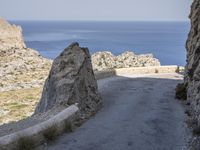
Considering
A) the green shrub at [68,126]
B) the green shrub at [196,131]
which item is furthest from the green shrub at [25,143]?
the green shrub at [196,131]

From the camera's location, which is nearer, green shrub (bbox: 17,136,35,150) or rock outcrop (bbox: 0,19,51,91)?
green shrub (bbox: 17,136,35,150)

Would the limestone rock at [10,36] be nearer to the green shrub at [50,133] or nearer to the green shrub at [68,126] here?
the green shrub at [68,126]

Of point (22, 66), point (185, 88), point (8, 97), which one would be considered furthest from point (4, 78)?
point (185, 88)

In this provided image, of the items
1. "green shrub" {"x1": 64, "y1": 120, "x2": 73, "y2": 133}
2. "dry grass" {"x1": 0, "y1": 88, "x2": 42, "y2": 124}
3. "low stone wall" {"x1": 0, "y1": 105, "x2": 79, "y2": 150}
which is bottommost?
"dry grass" {"x1": 0, "y1": 88, "x2": 42, "y2": 124}

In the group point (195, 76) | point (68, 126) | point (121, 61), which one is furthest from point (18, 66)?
point (68, 126)

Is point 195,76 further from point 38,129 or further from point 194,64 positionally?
point 38,129

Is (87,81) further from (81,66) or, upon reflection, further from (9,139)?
(9,139)

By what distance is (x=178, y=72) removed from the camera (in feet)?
138

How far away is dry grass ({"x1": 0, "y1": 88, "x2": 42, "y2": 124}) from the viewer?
32500mm

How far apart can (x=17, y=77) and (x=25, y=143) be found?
160 feet

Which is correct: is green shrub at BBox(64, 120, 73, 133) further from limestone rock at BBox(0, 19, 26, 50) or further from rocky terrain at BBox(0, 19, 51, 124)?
limestone rock at BBox(0, 19, 26, 50)

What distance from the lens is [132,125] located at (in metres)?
17.0

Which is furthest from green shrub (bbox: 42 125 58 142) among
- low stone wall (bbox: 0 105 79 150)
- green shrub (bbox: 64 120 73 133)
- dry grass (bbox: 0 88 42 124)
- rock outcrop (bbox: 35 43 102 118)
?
dry grass (bbox: 0 88 42 124)

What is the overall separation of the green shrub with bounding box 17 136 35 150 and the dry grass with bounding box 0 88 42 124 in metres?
18.2
